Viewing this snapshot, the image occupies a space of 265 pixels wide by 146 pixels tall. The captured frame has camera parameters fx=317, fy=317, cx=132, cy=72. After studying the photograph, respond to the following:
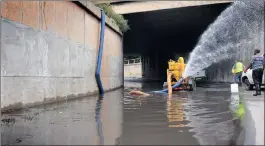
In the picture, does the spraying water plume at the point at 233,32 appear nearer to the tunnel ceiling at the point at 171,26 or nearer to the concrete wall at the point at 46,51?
the tunnel ceiling at the point at 171,26

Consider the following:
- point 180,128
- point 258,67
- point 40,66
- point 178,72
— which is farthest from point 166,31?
point 180,128

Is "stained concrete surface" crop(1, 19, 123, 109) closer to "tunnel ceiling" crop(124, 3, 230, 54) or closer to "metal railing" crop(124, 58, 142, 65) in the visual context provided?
"tunnel ceiling" crop(124, 3, 230, 54)

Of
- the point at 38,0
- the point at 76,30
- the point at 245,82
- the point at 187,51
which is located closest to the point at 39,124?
the point at 38,0

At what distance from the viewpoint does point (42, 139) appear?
4.36m

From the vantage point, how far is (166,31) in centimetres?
3078

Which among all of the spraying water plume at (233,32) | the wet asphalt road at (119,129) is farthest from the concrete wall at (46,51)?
the spraying water plume at (233,32)

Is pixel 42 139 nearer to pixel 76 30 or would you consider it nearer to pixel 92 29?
pixel 76 30

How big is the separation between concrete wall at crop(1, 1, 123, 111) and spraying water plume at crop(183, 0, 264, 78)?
487cm

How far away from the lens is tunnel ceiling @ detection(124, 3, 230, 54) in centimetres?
2239

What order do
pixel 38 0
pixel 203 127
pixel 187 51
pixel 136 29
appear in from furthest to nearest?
pixel 187 51, pixel 136 29, pixel 38 0, pixel 203 127

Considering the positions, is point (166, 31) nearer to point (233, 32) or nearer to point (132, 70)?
point (233, 32)

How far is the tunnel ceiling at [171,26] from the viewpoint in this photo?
22.4m

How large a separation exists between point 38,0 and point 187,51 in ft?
113

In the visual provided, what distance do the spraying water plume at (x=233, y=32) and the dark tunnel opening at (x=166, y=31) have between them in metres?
1.34
